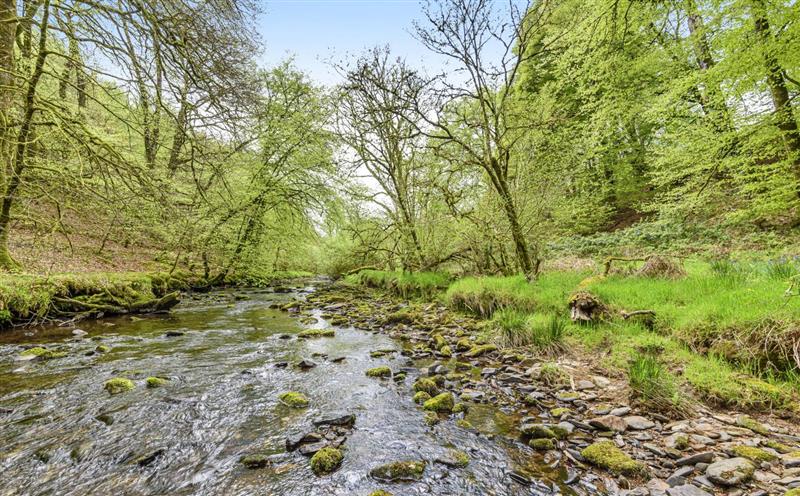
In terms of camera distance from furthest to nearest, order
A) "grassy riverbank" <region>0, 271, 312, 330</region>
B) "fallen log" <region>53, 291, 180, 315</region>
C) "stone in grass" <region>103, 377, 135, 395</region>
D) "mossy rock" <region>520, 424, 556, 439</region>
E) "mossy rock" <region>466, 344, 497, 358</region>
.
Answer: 1. "fallen log" <region>53, 291, 180, 315</region>
2. "grassy riverbank" <region>0, 271, 312, 330</region>
3. "mossy rock" <region>466, 344, 497, 358</region>
4. "stone in grass" <region>103, 377, 135, 395</region>
5. "mossy rock" <region>520, 424, 556, 439</region>

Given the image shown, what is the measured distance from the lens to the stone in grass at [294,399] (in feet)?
12.4

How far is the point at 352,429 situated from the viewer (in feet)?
10.6

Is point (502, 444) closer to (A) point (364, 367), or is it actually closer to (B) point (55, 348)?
(A) point (364, 367)

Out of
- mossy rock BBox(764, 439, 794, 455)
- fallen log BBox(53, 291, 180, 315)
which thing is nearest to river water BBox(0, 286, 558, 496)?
fallen log BBox(53, 291, 180, 315)

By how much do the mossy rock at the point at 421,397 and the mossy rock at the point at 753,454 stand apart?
2.64 metres

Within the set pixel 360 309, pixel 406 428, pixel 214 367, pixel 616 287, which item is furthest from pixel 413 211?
pixel 406 428

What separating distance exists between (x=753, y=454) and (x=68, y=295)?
11.1 m

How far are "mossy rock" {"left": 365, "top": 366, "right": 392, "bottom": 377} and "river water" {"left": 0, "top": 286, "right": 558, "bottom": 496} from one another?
0.51ft

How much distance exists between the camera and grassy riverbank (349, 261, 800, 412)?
320 centimetres

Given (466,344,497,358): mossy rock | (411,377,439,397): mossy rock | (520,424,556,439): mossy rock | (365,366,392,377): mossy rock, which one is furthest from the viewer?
(466,344,497,358): mossy rock

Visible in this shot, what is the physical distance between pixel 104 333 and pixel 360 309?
5.97 meters

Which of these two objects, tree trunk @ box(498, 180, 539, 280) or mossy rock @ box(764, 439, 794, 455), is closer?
mossy rock @ box(764, 439, 794, 455)

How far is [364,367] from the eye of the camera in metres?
5.02

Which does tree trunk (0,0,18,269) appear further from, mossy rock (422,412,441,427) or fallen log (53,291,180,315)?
mossy rock (422,412,441,427)
